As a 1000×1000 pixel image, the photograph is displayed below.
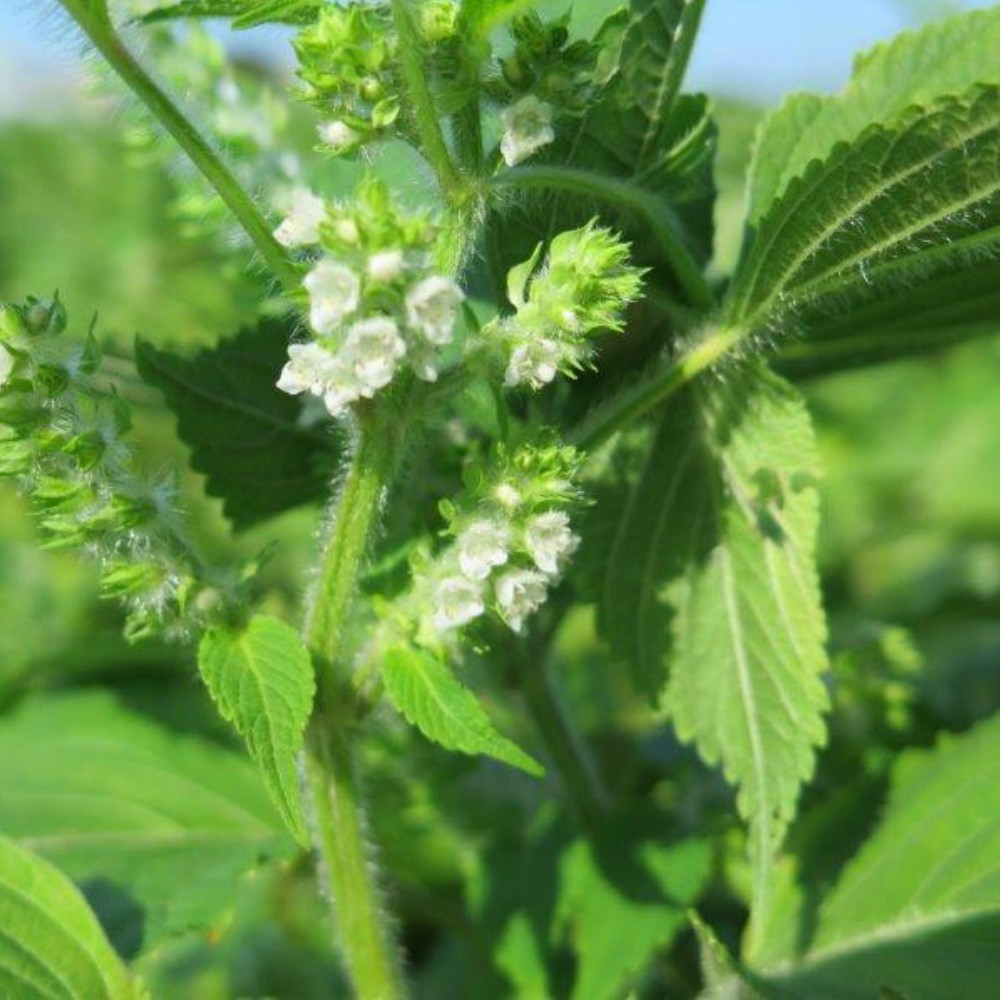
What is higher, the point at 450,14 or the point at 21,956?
the point at 450,14

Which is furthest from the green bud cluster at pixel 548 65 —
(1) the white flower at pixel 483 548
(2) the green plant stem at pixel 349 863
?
(2) the green plant stem at pixel 349 863

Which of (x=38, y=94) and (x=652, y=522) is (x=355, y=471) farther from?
(x=38, y=94)

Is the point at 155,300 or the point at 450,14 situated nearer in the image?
the point at 450,14

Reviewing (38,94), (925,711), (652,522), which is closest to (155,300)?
(925,711)

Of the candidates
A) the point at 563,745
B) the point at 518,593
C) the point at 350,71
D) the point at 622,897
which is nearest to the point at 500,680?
the point at 563,745

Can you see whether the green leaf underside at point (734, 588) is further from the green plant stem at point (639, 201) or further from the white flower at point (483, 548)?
the white flower at point (483, 548)

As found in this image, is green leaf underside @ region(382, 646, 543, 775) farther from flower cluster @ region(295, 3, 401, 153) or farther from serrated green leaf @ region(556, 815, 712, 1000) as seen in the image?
serrated green leaf @ region(556, 815, 712, 1000)

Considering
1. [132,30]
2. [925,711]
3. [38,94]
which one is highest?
[38,94]

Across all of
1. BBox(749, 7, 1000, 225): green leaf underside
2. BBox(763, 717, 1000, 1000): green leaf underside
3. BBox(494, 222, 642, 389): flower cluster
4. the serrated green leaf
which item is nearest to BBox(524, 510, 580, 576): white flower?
BBox(494, 222, 642, 389): flower cluster
